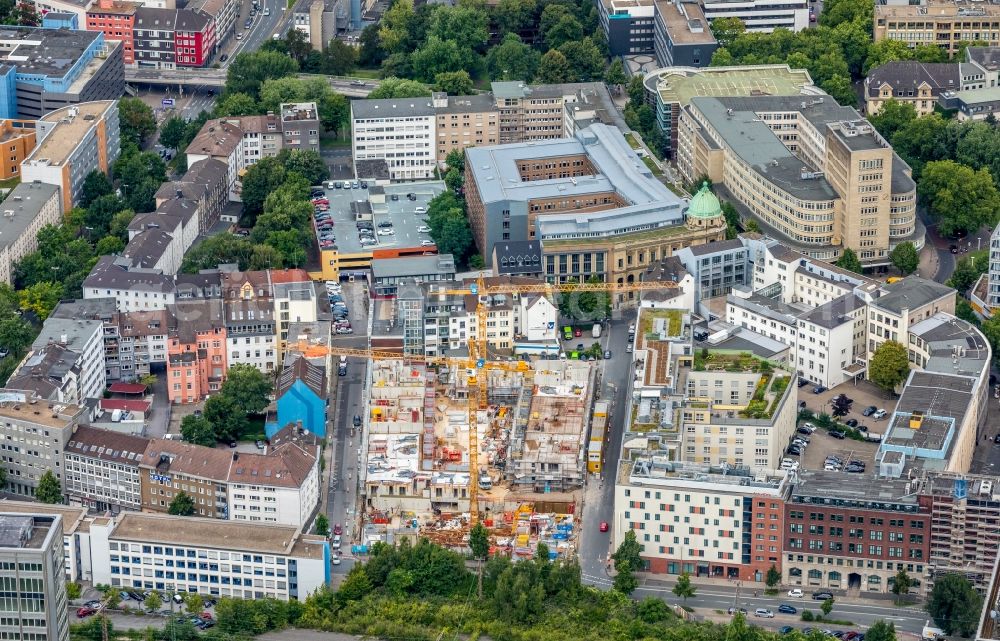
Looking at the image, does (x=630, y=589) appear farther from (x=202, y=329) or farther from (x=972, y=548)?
(x=202, y=329)

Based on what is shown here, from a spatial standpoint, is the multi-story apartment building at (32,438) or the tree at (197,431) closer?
the multi-story apartment building at (32,438)

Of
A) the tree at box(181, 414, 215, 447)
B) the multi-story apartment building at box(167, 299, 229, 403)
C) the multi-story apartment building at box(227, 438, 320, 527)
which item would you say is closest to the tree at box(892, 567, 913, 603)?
the multi-story apartment building at box(227, 438, 320, 527)

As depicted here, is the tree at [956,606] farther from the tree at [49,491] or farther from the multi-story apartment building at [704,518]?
the tree at [49,491]

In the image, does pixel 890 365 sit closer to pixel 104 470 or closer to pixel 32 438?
pixel 104 470

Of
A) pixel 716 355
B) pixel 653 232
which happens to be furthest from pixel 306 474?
pixel 653 232

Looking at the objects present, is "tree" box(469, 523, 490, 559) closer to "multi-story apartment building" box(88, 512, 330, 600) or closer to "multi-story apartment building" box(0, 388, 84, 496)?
"multi-story apartment building" box(88, 512, 330, 600)

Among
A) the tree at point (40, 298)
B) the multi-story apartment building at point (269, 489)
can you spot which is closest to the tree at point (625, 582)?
the multi-story apartment building at point (269, 489)
